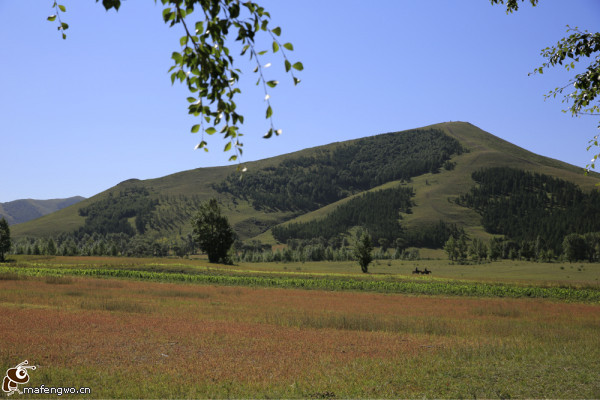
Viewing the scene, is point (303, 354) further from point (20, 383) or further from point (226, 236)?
point (226, 236)

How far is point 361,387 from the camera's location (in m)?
10.7

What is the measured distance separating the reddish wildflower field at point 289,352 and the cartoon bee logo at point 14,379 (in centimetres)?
25

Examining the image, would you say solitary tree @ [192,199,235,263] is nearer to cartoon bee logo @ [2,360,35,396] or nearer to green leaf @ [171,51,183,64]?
cartoon bee logo @ [2,360,35,396]

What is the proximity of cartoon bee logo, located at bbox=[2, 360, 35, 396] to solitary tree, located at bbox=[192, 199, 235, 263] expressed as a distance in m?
77.1

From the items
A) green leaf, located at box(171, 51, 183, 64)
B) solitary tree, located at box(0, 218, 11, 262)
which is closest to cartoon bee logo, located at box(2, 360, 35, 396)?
green leaf, located at box(171, 51, 183, 64)

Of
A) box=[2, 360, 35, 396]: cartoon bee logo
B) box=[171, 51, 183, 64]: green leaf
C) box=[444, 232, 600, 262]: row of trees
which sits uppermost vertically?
box=[171, 51, 183, 64]: green leaf

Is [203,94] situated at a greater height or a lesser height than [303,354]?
greater

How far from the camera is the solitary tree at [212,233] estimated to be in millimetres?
87500

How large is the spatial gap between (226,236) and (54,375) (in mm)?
78509

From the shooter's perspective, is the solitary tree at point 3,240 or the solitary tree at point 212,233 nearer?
the solitary tree at point 3,240

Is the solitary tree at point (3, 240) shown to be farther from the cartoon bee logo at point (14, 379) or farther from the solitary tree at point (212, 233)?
the cartoon bee logo at point (14, 379)

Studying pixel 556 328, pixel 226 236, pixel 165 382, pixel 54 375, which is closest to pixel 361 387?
pixel 165 382

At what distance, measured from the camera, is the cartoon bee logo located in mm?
10086

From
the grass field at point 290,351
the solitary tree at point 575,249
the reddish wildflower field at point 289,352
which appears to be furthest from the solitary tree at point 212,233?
the solitary tree at point 575,249
